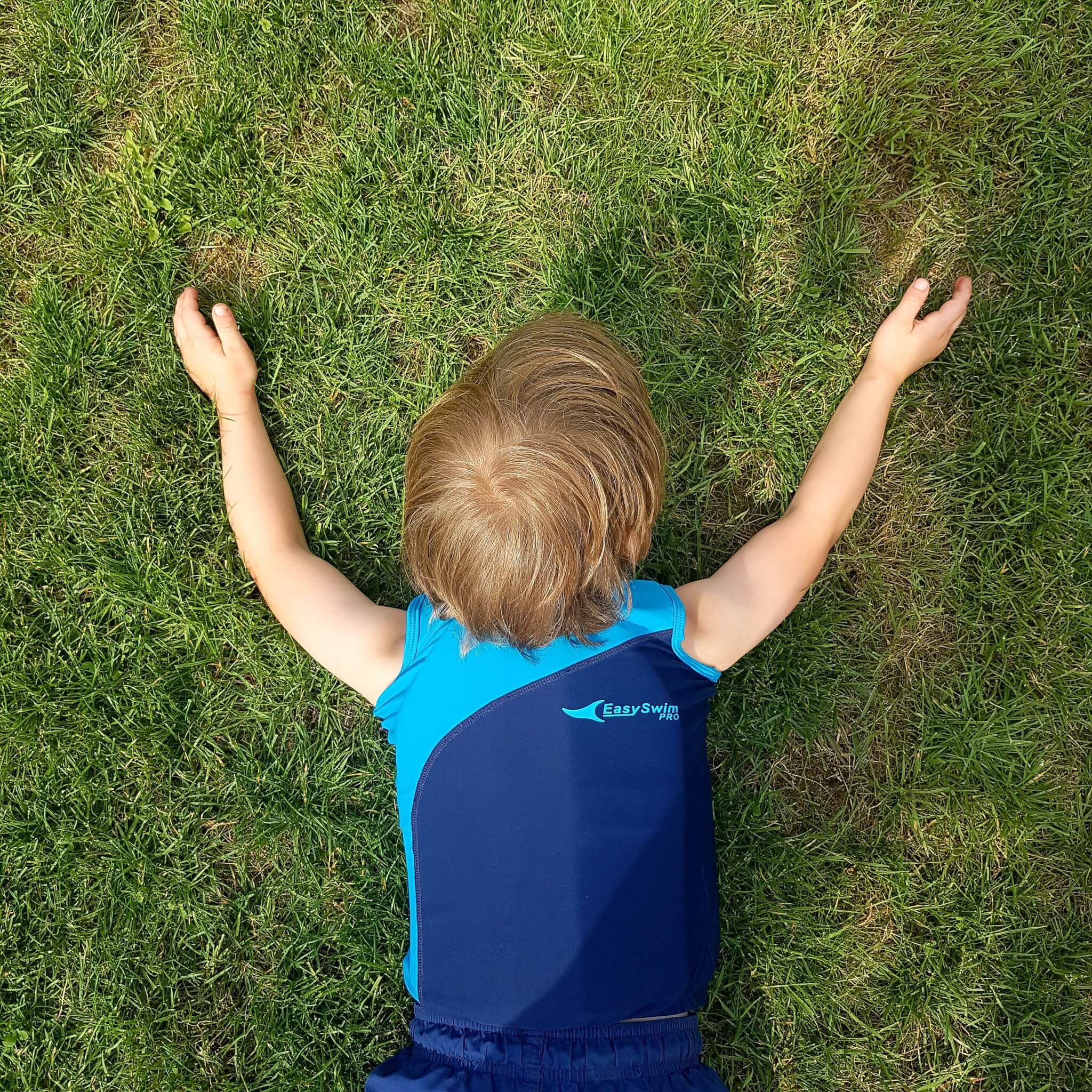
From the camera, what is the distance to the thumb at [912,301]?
253cm

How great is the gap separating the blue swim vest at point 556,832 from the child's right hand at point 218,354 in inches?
47.9

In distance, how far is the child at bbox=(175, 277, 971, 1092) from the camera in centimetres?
173

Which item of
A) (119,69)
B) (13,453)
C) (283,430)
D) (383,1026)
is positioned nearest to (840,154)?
(283,430)

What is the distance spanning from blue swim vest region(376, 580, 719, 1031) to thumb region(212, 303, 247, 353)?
1.32m

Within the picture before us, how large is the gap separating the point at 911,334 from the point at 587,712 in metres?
1.59

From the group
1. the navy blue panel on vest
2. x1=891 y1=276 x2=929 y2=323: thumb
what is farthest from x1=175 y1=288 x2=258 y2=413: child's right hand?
x1=891 y1=276 x2=929 y2=323: thumb

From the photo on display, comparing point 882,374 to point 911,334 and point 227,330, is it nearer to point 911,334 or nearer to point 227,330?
point 911,334

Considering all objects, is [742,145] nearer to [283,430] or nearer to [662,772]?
[283,430]

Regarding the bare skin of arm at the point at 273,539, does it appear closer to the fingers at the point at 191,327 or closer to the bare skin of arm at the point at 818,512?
the fingers at the point at 191,327

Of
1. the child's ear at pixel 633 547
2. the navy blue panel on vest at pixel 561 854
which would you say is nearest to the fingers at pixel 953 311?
the child's ear at pixel 633 547

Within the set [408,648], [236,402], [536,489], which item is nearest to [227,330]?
[236,402]

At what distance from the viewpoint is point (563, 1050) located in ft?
6.22

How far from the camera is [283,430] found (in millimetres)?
2703

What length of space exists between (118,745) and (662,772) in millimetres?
1727
